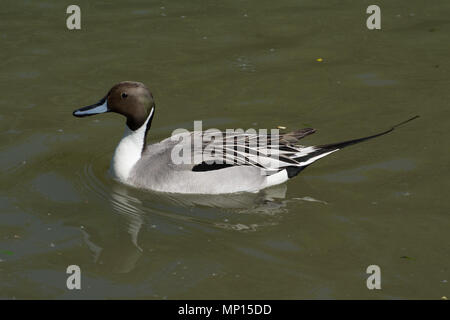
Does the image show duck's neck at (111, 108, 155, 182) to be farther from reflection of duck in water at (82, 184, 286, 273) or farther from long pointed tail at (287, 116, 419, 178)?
long pointed tail at (287, 116, 419, 178)

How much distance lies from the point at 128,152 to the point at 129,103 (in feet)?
Answer: 1.67

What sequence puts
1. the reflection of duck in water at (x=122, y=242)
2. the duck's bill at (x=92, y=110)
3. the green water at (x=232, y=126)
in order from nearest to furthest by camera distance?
the green water at (x=232, y=126) → the reflection of duck in water at (x=122, y=242) → the duck's bill at (x=92, y=110)

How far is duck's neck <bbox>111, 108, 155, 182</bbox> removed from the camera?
27.8ft

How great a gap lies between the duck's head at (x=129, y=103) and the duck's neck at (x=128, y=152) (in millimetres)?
64

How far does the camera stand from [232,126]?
9.71 meters

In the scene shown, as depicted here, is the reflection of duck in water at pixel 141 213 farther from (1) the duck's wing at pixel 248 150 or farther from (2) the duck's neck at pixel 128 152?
(1) the duck's wing at pixel 248 150

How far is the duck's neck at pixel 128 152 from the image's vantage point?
8.47 metres

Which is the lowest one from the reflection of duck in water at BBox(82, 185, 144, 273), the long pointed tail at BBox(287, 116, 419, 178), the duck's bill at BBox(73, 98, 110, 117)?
the reflection of duck in water at BBox(82, 185, 144, 273)

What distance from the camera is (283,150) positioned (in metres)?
8.63
